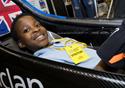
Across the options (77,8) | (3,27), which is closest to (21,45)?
(3,27)

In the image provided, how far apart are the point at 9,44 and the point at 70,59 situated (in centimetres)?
42

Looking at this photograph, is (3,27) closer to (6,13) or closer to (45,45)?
(6,13)

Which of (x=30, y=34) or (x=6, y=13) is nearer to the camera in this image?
(x=30, y=34)

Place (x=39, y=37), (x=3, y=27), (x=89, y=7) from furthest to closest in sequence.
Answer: (x=89, y=7)
(x=3, y=27)
(x=39, y=37)

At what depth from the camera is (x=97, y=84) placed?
1076mm

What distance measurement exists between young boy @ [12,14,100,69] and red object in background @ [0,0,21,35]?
3.02ft

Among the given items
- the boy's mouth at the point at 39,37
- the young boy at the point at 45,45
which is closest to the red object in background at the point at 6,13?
the young boy at the point at 45,45

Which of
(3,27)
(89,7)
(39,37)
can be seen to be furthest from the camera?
(89,7)

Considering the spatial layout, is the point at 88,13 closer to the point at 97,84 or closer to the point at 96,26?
the point at 96,26

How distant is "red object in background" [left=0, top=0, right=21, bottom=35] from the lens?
8.51 feet

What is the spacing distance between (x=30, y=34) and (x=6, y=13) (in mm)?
1099

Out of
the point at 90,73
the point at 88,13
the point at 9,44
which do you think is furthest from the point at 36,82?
the point at 88,13

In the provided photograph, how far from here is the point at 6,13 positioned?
2641mm

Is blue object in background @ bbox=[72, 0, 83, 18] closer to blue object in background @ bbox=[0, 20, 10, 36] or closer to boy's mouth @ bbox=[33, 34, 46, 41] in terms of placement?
blue object in background @ bbox=[0, 20, 10, 36]
